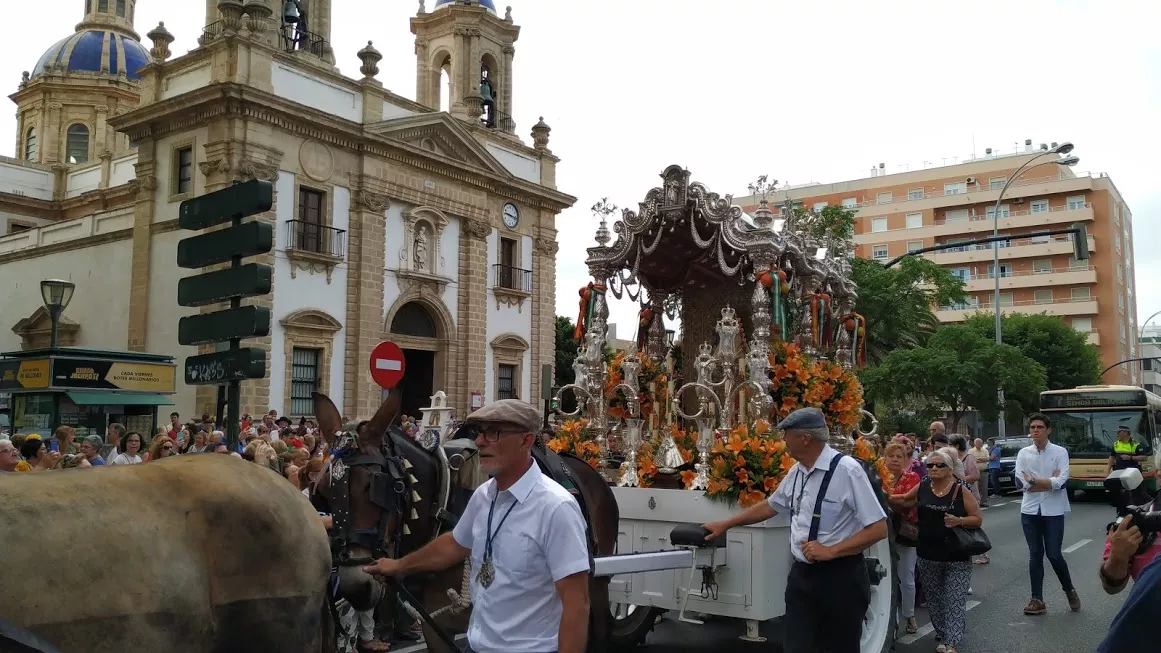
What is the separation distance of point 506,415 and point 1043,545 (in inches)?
323

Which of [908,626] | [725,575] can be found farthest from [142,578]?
[908,626]

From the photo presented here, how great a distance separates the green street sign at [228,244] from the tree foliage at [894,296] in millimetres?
19407

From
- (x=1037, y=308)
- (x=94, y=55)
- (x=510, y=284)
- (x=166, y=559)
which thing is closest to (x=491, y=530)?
(x=166, y=559)

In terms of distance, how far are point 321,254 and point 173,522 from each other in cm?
2286

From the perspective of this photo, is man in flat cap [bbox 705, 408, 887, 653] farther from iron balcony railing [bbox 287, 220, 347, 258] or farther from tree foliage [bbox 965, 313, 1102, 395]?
tree foliage [bbox 965, 313, 1102, 395]

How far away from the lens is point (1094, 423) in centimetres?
2306

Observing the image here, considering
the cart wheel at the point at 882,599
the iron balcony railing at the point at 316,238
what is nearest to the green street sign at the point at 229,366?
the cart wheel at the point at 882,599

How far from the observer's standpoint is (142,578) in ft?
10.6

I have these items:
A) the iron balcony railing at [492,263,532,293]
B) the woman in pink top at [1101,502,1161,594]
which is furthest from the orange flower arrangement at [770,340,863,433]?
the iron balcony railing at [492,263,532,293]

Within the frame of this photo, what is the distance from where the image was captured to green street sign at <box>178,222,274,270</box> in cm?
876

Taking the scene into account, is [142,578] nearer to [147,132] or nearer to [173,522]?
[173,522]

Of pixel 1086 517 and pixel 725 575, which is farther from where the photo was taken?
pixel 1086 517

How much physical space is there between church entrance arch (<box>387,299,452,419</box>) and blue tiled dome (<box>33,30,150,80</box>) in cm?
2777

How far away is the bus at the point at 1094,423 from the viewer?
73.0 ft
